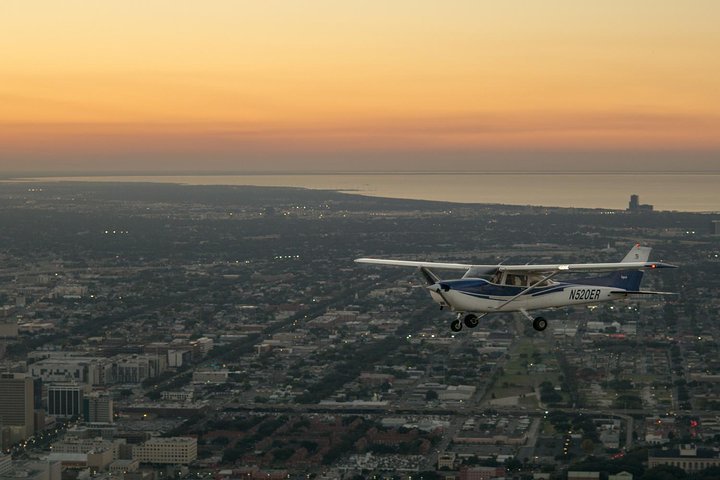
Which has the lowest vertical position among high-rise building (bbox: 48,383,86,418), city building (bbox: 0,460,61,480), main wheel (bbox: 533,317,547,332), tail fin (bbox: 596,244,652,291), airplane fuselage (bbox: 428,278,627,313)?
high-rise building (bbox: 48,383,86,418)

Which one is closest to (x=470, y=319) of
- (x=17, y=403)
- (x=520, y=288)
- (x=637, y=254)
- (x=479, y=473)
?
(x=520, y=288)

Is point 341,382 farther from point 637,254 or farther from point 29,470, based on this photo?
point 637,254

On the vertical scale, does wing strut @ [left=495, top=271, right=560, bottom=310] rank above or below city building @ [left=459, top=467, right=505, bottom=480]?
above

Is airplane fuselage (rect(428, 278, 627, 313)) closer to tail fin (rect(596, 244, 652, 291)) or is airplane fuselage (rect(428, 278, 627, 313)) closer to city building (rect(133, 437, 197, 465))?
tail fin (rect(596, 244, 652, 291))

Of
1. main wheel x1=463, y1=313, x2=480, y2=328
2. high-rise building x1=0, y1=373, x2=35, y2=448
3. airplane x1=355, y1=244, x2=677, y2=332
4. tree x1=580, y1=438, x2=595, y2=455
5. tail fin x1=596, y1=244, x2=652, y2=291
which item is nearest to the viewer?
airplane x1=355, y1=244, x2=677, y2=332

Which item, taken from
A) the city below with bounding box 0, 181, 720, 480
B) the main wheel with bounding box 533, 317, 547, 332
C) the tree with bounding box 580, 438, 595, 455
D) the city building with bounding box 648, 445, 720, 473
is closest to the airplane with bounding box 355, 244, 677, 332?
the main wheel with bounding box 533, 317, 547, 332

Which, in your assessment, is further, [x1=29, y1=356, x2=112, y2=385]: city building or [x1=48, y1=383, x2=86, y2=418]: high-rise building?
[x1=29, y1=356, x2=112, y2=385]: city building

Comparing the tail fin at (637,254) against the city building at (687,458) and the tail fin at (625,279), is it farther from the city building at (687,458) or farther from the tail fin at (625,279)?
the city building at (687,458)
